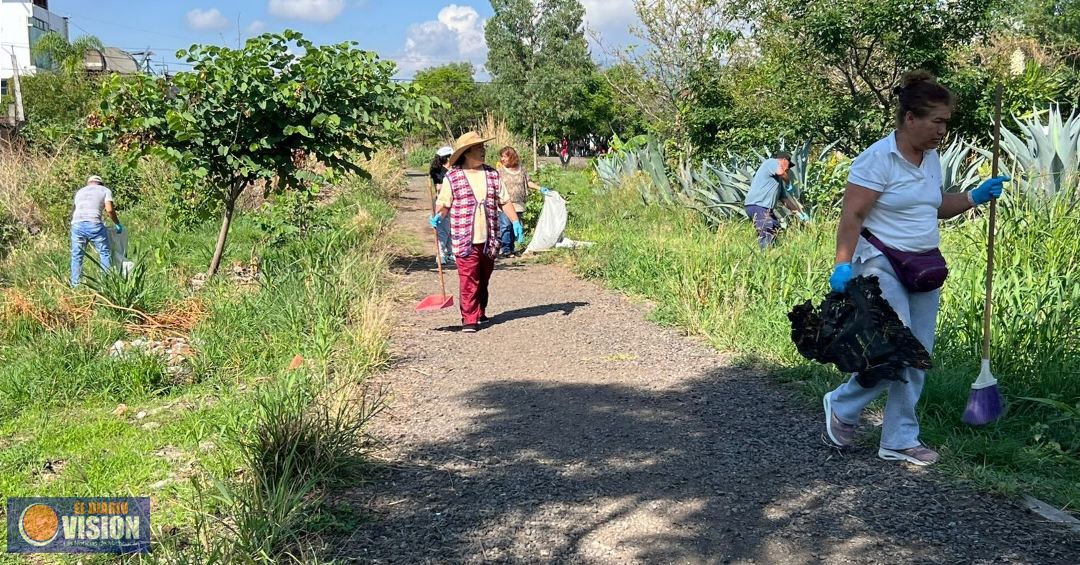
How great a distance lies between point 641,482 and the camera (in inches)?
148

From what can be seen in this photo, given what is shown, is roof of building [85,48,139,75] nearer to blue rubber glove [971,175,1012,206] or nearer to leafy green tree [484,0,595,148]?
leafy green tree [484,0,595,148]

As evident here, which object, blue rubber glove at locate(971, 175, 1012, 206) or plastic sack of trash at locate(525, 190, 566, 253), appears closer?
blue rubber glove at locate(971, 175, 1012, 206)

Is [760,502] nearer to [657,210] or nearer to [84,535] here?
[84,535]

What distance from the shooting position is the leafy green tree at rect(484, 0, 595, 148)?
3925 cm

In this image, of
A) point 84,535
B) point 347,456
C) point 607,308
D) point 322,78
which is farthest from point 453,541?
point 322,78

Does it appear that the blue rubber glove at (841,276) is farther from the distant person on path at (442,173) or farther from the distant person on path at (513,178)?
the distant person on path at (513,178)

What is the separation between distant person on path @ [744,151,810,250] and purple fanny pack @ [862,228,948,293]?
578 cm

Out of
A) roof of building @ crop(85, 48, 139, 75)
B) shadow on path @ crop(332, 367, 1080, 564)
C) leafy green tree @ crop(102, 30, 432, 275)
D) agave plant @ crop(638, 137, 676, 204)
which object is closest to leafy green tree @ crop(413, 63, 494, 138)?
roof of building @ crop(85, 48, 139, 75)

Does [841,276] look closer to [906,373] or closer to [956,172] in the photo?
[906,373]

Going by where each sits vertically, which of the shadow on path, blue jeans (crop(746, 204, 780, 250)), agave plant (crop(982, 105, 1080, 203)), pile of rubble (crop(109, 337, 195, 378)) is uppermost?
agave plant (crop(982, 105, 1080, 203))

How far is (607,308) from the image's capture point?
26.1ft

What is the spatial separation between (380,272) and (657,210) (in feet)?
17.7

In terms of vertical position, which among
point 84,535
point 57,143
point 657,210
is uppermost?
point 57,143

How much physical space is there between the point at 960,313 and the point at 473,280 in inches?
141
